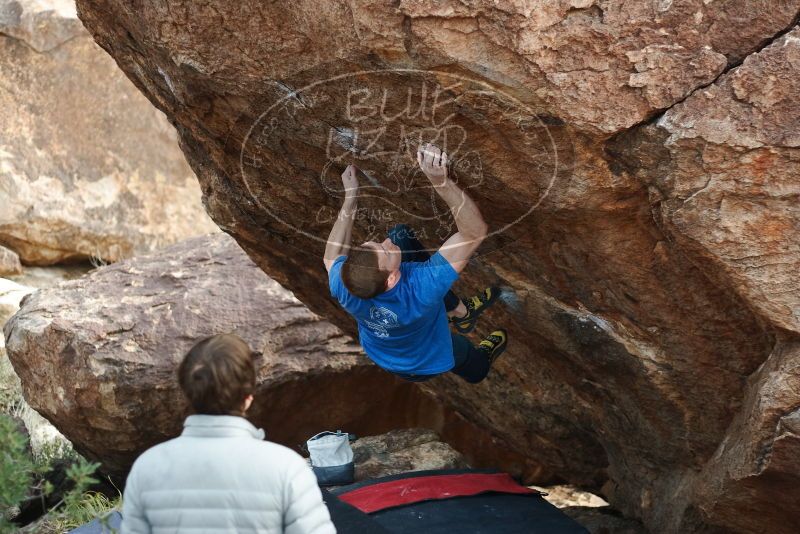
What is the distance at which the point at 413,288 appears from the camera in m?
4.08

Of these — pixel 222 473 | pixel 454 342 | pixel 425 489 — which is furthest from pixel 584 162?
pixel 425 489

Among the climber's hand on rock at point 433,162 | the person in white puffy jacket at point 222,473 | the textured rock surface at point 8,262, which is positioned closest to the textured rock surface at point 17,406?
the textured rock surface at point 8,262

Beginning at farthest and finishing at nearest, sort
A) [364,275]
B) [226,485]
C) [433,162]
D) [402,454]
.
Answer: [402,454] < [364,275] < [433,162] < [226,485]

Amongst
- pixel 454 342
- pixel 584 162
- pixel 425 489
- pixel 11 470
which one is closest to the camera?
pixel 11 470

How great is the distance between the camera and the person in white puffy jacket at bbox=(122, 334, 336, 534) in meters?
2.53

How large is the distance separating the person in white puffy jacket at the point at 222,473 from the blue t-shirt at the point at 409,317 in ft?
5.02

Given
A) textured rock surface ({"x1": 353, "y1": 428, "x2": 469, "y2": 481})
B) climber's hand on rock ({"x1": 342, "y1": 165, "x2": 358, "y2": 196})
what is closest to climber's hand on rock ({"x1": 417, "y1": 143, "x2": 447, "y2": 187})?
climber's hand on rock ({"x1": 342, "y1": 165, "x2": 358, "y2": 196})

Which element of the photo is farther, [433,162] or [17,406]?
[17,406]

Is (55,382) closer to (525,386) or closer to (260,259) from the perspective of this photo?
(260,259)

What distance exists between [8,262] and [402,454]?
6.45 m

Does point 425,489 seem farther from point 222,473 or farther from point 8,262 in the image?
point 8,262

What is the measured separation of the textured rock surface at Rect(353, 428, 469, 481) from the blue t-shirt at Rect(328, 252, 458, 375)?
1.35 m

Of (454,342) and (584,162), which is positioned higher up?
(584,162)

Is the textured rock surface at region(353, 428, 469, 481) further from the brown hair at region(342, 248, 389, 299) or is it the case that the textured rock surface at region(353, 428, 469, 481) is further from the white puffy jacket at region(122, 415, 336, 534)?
the white puffy jacket at region(122, 415, 336, 534)
